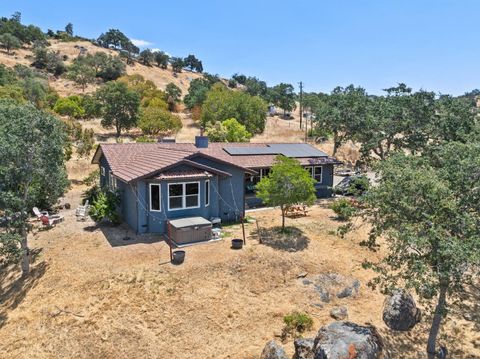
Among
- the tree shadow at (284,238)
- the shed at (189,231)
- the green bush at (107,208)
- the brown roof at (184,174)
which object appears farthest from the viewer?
the green bush at (107,208)

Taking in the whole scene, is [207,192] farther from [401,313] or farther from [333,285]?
[401,313]

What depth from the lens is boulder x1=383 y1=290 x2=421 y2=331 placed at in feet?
42.0

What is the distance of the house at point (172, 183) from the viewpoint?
18.0 metres

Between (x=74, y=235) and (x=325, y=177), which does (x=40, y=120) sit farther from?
(x=325, y=177)

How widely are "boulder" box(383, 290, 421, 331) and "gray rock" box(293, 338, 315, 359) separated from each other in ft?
12.5

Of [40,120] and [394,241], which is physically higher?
[40,120]

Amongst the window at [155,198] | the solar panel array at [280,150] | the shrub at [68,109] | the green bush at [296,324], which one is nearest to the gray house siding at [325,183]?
the solar panel array at [280,150]

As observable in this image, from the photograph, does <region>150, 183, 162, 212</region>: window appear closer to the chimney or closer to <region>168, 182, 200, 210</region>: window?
<region>168, 182, 200, 210</region>: window

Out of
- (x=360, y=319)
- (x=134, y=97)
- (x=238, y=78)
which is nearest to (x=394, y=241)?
(x=360, y=319)

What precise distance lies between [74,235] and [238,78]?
117192 mm

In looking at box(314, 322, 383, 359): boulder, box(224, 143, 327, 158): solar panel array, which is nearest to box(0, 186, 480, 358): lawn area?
box(314, 322, 383, 359): boulder

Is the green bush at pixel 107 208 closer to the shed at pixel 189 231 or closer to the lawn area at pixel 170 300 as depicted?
the lawn area at pixel 170 300

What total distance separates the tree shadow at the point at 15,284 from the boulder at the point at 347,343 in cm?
1121

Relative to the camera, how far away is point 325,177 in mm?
28547
